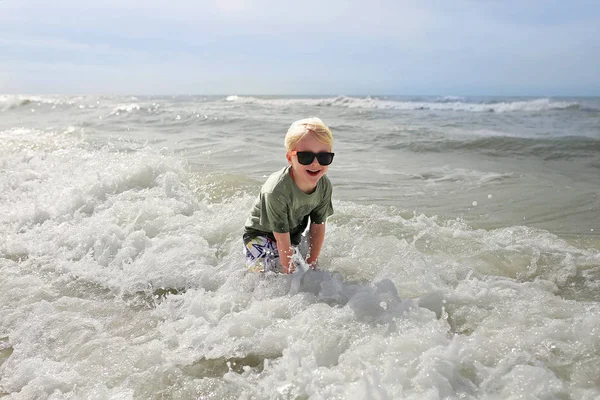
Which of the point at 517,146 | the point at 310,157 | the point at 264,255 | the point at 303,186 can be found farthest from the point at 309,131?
the point at 517,146

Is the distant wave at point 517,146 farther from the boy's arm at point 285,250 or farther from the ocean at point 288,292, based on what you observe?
the boy's arm at point 285,250

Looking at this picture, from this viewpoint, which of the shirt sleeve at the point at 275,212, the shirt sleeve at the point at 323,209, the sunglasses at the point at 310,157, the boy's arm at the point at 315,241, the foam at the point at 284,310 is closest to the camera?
the foam at the point at 284,310

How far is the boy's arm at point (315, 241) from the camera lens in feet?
10.8

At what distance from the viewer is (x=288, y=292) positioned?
2.94 meters

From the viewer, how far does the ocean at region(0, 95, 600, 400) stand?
7.11ft

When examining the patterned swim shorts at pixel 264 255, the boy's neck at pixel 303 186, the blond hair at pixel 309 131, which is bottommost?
the patterned swim shorts at pixel 264 255

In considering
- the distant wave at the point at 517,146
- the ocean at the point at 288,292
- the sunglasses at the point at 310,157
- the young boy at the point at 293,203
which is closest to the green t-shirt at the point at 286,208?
the young boy at the point at 293,203

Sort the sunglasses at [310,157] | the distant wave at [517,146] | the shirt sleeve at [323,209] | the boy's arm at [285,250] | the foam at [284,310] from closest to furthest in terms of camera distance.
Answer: the foam at [284,310] < the sunglasses at [310,157] < the boy's arm at [285,250] < the shirt sleeve at [323,209] < the distant wave at [517,146]

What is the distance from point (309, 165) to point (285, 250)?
2.10ft

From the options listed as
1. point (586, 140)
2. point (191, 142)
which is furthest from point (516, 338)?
point (586, 140)

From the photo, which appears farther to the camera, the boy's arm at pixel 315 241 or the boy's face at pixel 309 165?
the boy's arm at pixel 315 241

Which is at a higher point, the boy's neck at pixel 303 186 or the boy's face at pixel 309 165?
the boy's face at pixel 309 165

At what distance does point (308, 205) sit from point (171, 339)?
1184 mm

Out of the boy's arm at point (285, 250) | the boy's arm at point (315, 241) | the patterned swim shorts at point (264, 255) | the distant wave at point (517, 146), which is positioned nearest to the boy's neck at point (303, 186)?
the boy's arm at point (285, 250)
